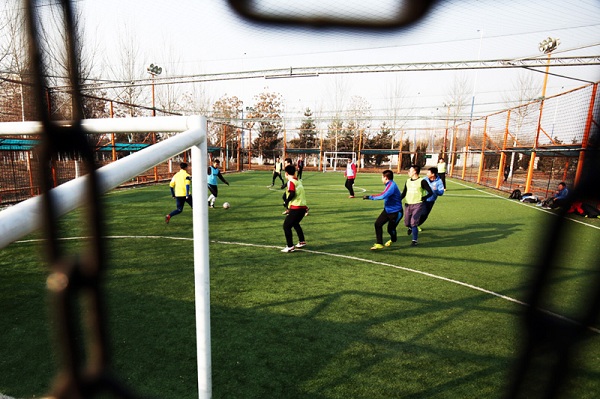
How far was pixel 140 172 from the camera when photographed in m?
1.04

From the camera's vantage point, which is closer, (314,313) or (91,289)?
(91,289)

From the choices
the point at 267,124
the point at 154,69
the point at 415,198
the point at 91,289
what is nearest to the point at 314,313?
the point at 91,289

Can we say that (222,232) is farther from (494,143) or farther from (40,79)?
(494,143)

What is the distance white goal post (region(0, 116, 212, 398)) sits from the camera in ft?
2.33

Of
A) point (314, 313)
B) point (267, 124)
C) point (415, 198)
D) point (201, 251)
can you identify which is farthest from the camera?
point (267, 124)

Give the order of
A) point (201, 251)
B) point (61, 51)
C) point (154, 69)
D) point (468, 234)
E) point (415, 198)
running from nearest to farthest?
point (61, 51), point (201, 251), point (415, 198), point (468, 234), point (154, 69)

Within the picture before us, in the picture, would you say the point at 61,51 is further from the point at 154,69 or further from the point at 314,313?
the point at 154,69

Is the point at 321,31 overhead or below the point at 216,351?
overhead

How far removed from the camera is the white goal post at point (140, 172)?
0.71m

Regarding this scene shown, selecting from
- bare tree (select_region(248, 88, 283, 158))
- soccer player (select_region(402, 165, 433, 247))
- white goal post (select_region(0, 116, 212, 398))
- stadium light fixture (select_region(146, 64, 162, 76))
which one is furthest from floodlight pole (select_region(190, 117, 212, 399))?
bare tree (select_region(248, 88, 283, 158))

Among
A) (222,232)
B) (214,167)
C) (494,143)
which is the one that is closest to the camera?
(222,232)

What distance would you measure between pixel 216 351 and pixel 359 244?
4.28m

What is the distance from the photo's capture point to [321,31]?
1102mm

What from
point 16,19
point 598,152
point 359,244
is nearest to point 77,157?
point 16,19
